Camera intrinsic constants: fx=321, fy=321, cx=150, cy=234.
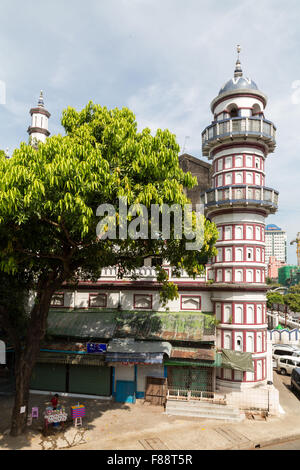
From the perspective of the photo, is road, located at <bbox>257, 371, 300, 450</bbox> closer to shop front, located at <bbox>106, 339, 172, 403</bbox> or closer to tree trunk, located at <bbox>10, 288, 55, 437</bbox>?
shop front, located at <bbox>106, 339, 172, 403</bbox>

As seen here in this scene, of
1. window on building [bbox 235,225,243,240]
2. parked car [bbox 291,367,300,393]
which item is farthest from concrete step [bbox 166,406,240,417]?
window on building [bbox 235,225,243,240]

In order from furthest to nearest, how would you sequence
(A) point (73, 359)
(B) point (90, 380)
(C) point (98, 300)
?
(C) point (98, 300), (B) point (90, 380), (A) point (73, 359)

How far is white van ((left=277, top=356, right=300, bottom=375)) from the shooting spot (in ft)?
92.3

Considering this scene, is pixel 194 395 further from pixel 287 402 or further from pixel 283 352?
pixel 283 352

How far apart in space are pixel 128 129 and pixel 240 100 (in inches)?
468

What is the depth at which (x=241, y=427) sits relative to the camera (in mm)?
16422

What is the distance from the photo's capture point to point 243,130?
20312mm

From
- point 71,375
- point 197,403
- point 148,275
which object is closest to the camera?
point 197,403

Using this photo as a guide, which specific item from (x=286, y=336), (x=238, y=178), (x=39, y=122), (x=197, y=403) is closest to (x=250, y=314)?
(x=197, y=403)

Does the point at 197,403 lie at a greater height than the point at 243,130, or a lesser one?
lesser

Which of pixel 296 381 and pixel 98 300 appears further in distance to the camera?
pixel 296 381

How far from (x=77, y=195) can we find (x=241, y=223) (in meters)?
12.8

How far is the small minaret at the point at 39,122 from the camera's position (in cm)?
3772

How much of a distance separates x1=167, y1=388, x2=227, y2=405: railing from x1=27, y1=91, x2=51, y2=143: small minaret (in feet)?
103
